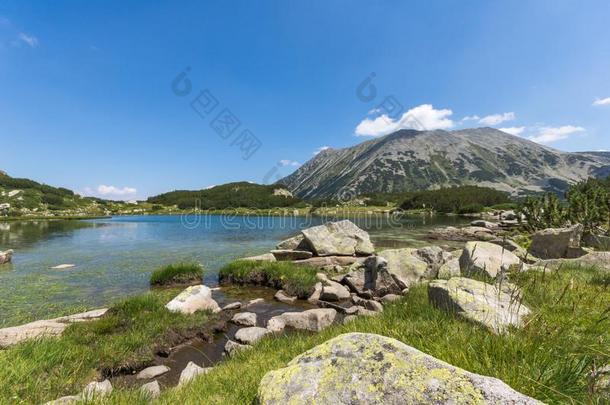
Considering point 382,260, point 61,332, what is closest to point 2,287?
point 61,332

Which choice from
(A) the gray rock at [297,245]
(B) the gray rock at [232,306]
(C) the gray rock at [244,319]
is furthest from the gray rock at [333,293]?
(A) the gray rock at [297,245]

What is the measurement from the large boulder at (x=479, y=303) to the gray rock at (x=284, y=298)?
11.4 m

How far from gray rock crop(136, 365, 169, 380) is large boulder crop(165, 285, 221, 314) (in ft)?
14.3

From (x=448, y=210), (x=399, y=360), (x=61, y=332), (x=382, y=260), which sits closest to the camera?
(x=399, y=360)

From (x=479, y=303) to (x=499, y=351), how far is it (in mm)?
2374

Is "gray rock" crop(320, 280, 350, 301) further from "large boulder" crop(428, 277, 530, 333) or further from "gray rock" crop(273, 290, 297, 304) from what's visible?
"large boulder" crop(428, 277, 530, 333)

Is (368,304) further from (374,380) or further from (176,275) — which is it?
(176,275)

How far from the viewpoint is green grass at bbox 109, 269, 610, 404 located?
336cm

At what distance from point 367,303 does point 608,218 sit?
111ft

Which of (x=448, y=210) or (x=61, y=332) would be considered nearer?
(x=61, y=332)

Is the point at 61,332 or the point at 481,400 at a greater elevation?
the point at 481,400

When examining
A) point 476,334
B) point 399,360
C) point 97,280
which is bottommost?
point 97,280

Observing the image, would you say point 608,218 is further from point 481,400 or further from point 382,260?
point 481,400

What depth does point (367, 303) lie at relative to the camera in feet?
52.7
